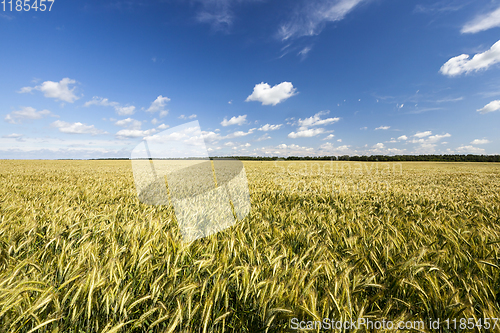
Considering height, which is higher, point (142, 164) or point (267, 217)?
point (142, 164)

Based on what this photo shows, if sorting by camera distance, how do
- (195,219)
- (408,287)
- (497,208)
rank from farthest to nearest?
(497,208) → (195,219) → (408,287)

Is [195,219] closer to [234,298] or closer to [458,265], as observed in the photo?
[234,298]

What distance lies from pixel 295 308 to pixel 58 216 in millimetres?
3576

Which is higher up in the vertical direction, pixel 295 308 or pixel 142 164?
pixel 142 164

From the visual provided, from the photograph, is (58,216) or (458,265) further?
(58,216)

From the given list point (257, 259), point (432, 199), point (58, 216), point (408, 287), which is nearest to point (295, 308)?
point (257, 259)

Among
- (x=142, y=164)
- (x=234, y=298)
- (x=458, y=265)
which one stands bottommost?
(x=234, y=298)

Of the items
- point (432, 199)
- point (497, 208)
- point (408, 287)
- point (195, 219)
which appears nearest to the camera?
point (408, 287)

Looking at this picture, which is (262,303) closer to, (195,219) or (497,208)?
(195,219)

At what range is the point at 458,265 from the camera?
6.14ft

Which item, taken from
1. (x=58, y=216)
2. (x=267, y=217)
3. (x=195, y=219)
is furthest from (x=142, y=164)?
(x=267, y=217)

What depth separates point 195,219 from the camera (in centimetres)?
329

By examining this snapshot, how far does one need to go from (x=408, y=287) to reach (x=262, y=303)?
1.18 meters

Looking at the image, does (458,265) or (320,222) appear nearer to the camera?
(458,265)
